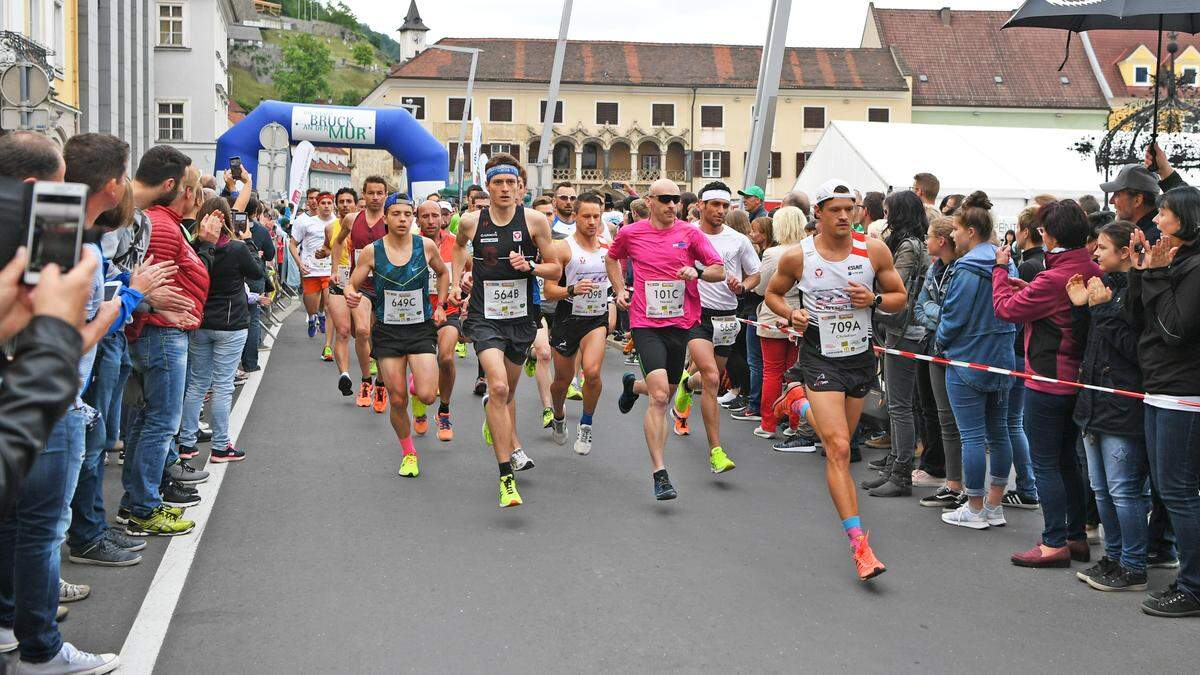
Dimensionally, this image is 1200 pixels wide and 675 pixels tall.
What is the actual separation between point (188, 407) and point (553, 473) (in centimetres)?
267

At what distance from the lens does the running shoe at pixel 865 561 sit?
629cm

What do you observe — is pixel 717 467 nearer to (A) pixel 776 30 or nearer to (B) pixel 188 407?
(B) pixel 188 407

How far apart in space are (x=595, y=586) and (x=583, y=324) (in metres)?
4.26

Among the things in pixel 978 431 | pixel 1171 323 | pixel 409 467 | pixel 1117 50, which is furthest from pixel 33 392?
pixel 1117 50

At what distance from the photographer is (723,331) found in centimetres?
1040

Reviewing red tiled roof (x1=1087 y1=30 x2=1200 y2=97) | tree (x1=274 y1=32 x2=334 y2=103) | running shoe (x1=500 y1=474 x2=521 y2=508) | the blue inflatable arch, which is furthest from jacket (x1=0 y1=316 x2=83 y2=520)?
tree (x1=274 y1=32 x2=334 y2=103)

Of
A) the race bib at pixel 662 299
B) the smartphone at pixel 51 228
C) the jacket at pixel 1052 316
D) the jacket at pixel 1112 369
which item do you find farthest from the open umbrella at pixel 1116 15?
Result: the smartphone at pixel 51 228

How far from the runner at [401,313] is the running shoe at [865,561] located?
3.78 metres

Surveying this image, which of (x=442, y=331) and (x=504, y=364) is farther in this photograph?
(x=442, y=331)

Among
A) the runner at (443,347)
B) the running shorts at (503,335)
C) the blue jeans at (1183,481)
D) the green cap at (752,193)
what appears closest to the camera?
the blue jeans at (1183,481)

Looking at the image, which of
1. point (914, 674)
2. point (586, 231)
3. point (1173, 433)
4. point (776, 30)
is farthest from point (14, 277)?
point (776, 30)

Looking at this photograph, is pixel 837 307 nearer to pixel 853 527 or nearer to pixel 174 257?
pixel 853 527

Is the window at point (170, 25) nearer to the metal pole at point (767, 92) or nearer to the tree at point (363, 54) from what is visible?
the metal pole at point (767, 92)

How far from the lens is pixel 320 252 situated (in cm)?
1475
